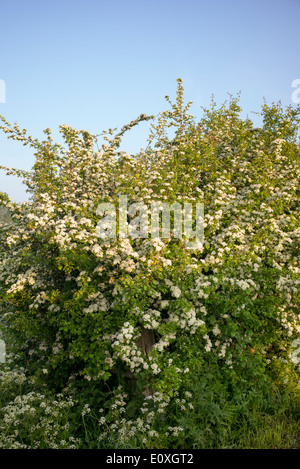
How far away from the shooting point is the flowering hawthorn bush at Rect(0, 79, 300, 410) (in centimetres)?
562

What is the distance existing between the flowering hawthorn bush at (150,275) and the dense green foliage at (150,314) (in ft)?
0.10

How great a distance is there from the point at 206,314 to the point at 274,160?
5.06m

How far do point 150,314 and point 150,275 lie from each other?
25.9 inches

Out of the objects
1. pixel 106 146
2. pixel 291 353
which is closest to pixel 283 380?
pixel 291 353

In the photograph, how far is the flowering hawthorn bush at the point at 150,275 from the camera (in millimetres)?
5621

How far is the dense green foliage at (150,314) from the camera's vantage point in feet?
17.4

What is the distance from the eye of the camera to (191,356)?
18.1ft

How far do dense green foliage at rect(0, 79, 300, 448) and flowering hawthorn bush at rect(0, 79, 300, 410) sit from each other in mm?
32

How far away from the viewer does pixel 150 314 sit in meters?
→ 5.64

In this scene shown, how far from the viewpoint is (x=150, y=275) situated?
19.3ft

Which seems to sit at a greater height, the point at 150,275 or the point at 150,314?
the point at 150,275

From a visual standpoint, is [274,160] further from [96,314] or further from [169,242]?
[96,314]
